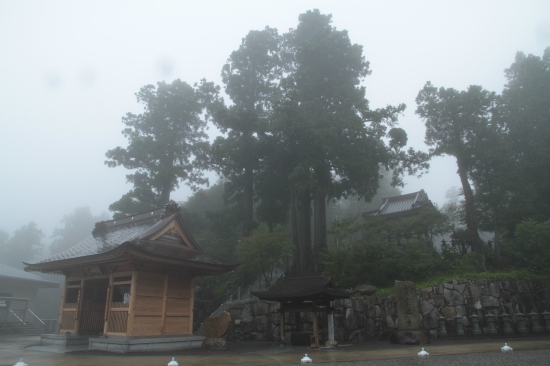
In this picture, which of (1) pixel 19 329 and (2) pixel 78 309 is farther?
(1) pixel 19 329

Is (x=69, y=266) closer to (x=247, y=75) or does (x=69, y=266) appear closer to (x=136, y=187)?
(x=136, y=187)

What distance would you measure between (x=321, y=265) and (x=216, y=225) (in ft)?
28.7

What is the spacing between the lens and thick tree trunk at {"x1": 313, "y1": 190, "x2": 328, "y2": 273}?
19625mm

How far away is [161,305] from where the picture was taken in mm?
12844

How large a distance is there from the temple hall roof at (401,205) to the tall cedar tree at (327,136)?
5.44 meters

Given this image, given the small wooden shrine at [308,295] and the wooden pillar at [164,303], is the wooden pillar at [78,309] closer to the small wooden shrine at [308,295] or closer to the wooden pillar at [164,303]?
the wooden pillar at [164,303]

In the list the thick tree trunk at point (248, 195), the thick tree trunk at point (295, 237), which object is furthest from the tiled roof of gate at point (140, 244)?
the thick tree trunk at point (248, 195)

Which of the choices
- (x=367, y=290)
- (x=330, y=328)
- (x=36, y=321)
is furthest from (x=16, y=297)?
(x=367, y=290)

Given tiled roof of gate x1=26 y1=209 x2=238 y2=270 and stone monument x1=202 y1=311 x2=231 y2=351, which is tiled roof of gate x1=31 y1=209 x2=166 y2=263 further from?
stone monument x1=202 y1=311 x2=231 y2=351

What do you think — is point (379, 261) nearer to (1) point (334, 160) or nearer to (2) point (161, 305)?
(1) point (334, 160)

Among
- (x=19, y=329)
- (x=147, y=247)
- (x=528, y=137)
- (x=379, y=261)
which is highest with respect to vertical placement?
(x=528, y=137)

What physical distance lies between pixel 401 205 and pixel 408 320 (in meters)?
18.2

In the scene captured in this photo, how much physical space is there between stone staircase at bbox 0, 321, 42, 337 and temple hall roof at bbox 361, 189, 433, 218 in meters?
23.1

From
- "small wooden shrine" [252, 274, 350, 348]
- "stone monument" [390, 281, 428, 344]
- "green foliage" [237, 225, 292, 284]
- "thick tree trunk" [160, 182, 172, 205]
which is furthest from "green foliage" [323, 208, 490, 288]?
"thick tree trunk" [160, 182, 172, 205]
